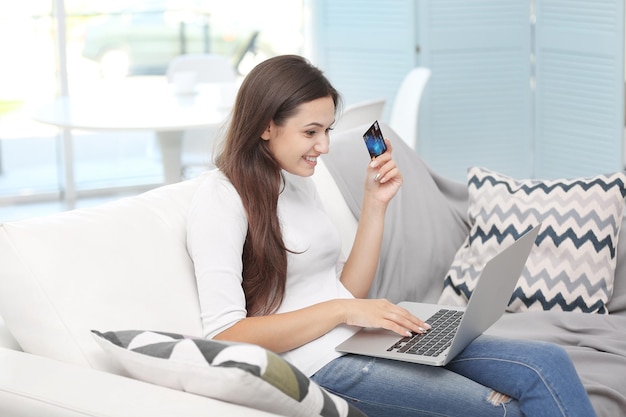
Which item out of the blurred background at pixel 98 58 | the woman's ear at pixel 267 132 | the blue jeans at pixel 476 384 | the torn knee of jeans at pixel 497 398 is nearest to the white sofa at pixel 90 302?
the woman's ear at pixel 267 132

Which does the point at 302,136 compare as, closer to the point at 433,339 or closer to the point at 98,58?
the point at 433,339

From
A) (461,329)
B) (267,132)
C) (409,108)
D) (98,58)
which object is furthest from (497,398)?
(98,58)

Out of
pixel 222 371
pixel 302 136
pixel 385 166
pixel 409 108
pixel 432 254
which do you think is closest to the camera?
pixel 222 371

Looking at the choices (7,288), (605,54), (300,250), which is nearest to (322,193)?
(300,250)

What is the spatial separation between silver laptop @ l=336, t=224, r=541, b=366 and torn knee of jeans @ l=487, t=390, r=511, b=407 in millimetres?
94

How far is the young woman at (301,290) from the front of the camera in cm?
169

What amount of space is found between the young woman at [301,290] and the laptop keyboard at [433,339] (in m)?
0.02

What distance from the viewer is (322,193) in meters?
2.40

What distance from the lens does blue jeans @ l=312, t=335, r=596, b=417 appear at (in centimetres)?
166

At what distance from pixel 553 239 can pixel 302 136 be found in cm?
82

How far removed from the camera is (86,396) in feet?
4.69

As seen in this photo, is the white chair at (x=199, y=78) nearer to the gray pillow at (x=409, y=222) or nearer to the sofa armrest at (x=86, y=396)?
the gray pillow at (x=409, y=222)

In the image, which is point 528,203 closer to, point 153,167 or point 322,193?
point 322,193

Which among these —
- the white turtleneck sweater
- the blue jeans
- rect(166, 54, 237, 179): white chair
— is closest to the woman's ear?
the white turtleneck sweater
